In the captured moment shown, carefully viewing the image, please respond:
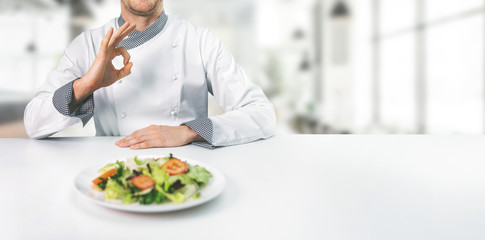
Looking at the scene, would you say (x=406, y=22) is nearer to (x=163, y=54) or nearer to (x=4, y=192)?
(x=163, y=54)

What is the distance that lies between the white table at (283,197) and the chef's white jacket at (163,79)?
355 millimetres

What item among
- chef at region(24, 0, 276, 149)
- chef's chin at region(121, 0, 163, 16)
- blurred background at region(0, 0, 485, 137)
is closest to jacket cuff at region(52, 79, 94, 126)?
chef at region(24, 0, 276, 149)

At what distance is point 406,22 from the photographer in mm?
3955

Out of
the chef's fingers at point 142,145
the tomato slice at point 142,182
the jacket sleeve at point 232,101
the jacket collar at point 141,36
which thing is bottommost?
the chef's fingers at point 142,145

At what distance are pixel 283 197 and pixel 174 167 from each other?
0.18m

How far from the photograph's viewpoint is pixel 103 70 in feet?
3.28

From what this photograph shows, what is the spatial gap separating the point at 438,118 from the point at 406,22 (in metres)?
1.16

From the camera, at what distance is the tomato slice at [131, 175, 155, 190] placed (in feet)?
1.68

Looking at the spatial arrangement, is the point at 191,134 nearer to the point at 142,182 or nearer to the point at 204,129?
the point at 204,129

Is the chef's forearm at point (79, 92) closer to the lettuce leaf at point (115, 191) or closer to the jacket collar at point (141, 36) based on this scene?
the jacket collar at point (141, 36)

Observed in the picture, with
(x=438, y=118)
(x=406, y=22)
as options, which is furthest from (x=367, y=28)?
(x=438, y=118)

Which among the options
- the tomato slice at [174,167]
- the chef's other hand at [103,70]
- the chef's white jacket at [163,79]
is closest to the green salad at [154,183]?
the tomato slice at [174,167]

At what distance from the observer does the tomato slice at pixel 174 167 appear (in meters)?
0.56

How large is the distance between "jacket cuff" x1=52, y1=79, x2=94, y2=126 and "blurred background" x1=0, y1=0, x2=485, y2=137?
7.46 ft
